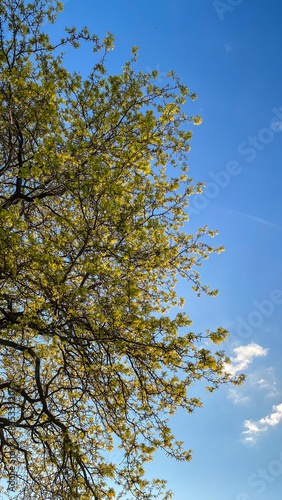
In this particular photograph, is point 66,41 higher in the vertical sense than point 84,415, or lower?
higher

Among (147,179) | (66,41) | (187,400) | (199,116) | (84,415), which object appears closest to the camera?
(187,400)

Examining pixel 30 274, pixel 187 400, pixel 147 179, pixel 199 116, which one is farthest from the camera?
pixel 147 179

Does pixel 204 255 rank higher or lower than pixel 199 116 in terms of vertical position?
lower

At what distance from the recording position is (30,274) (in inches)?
297

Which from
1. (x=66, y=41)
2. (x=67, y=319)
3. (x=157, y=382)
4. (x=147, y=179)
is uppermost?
(x=66, y=41)

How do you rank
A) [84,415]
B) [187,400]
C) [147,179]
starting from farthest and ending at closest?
[147,179]
[84,415]
[187,400]

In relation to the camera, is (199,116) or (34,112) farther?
(199,116)

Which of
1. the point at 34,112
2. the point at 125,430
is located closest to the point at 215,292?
the point at 125,430

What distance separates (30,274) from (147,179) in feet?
15.1

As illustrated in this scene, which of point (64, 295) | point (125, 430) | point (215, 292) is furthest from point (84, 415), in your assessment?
point (215, 292)

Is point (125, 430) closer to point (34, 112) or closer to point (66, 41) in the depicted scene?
point (34, 112)

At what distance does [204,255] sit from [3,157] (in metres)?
6.46

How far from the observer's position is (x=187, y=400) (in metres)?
6.71

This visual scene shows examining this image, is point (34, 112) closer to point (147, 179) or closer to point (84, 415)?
point (147, 179)
